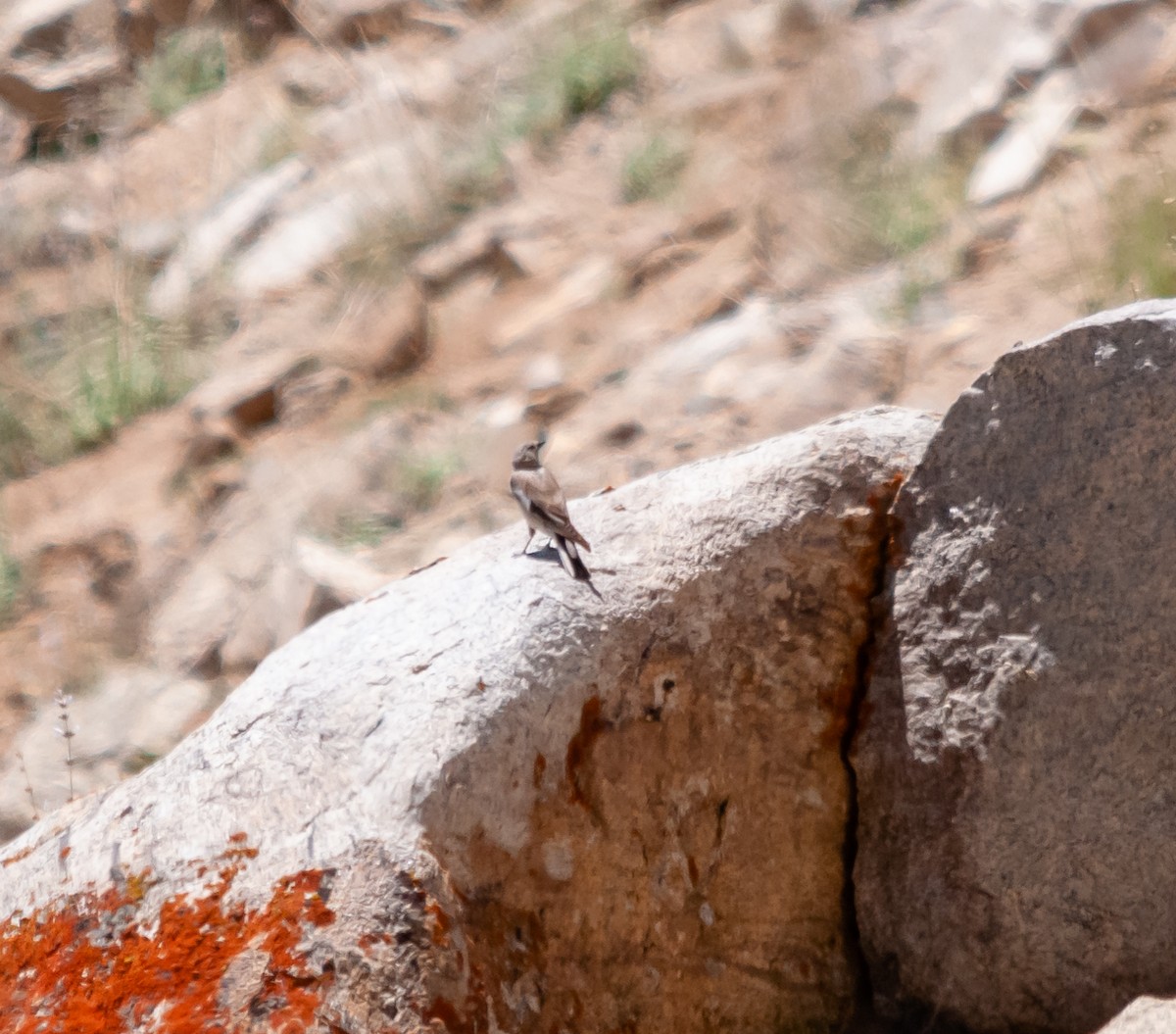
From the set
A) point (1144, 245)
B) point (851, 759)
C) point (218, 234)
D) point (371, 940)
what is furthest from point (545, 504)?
point (218, 234)

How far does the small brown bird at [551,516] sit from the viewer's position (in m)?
2.88

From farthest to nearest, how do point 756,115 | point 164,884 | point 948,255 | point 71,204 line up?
point 71,204
point 756,115
point 948,255
point 164,884

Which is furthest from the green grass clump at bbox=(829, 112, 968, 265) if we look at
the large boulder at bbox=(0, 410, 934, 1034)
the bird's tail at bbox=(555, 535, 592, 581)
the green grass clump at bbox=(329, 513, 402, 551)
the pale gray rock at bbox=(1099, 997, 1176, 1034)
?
the pale gray rock at bbox=(1099, 997, 1176, 1034)

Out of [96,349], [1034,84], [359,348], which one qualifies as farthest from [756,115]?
[96,349]

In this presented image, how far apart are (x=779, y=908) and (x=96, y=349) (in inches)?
278

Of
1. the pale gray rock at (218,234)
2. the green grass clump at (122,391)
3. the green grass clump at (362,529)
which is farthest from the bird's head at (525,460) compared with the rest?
the pale gray rock at (218,234)

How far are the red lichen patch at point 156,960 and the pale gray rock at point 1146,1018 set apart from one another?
1.38 m

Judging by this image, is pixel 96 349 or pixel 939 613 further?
pixel 96 349

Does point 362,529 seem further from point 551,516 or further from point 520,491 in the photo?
point 551,516

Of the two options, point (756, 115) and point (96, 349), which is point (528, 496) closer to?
point (756, 115)

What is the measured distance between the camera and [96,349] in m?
8.82

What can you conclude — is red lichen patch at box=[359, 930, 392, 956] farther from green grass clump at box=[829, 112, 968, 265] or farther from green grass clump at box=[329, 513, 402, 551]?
green grass clump at box=[829, 112, 968, 265]

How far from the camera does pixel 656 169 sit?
24.9ft

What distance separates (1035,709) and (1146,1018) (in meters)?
0.58
